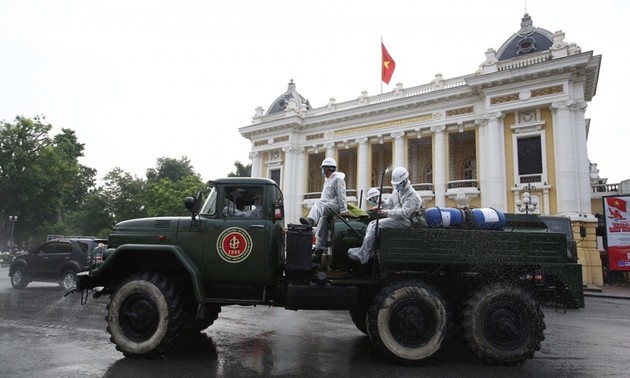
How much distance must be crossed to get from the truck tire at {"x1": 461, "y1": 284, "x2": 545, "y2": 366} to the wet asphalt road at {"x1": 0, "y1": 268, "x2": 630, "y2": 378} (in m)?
0.20

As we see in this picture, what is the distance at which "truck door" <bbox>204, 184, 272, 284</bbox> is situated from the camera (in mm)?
5344

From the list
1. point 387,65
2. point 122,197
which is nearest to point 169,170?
point 122,197

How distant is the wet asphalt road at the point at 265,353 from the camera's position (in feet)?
15.1

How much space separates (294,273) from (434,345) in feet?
6.88

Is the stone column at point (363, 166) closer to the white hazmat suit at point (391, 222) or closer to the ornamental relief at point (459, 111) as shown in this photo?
the ornamental relief at point (459, 111)

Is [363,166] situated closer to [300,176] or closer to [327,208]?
[300,176]

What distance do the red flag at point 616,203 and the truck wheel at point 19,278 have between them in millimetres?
27918

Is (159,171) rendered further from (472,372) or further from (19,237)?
(472,372)

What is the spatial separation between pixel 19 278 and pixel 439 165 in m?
23.9

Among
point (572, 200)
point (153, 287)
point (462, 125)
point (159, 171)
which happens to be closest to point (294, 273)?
point (153, 287)

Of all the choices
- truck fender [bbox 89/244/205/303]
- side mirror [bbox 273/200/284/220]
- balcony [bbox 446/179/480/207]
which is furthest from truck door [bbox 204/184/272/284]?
balcony [bbox 446/179/480/207]

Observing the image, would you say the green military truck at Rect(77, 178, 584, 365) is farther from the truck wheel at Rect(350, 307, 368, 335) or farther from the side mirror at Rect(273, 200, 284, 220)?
the truck wheel at Rect(350, 307, 368, 335)

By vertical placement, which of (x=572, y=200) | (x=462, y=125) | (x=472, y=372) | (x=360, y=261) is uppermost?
(x=462, y=125)

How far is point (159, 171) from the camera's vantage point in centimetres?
6594
